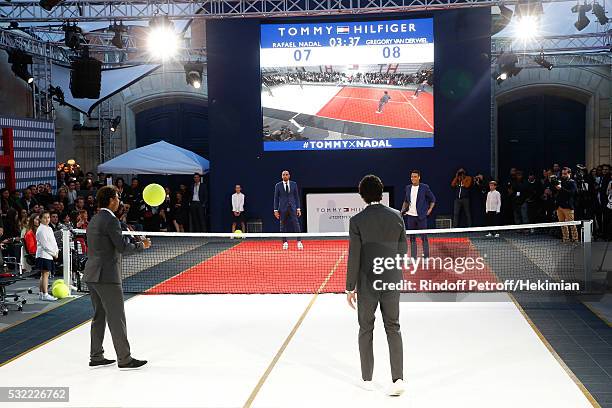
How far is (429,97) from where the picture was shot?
21.2m

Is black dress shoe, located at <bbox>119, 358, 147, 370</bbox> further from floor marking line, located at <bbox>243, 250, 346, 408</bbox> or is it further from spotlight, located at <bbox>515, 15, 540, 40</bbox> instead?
spotlight, located at <bbox>515, 15, 540, 40</bbox>

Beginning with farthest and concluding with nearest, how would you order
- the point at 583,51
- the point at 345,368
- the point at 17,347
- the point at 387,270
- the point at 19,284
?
the point at 583,51, the point at 19,284, the point at 17,347, the point at 345,368, the point at 387,270

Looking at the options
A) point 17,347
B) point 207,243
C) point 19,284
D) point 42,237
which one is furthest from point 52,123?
point 17,347

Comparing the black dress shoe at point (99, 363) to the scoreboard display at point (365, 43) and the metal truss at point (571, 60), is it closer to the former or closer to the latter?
the scoreboard display at point (365, 43)

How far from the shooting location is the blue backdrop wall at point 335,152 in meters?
21.8

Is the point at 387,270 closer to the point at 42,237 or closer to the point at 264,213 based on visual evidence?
the point at 42,237

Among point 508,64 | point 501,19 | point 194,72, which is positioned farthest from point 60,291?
point 508,64

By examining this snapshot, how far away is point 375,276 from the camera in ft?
23.7

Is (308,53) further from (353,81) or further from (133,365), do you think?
(133,365)

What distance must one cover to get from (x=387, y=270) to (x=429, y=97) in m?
14.7

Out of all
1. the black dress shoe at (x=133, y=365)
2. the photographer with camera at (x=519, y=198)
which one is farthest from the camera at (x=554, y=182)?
the black dress shoe at (x=133, y=365)

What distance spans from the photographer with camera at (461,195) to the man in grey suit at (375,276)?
46.6 ft

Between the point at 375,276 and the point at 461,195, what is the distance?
47.6ft

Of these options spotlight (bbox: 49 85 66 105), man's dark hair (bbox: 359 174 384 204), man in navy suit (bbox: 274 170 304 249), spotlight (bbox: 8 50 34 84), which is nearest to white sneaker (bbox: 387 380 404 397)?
man's dark hair (bbox: 359 174 384 204)
